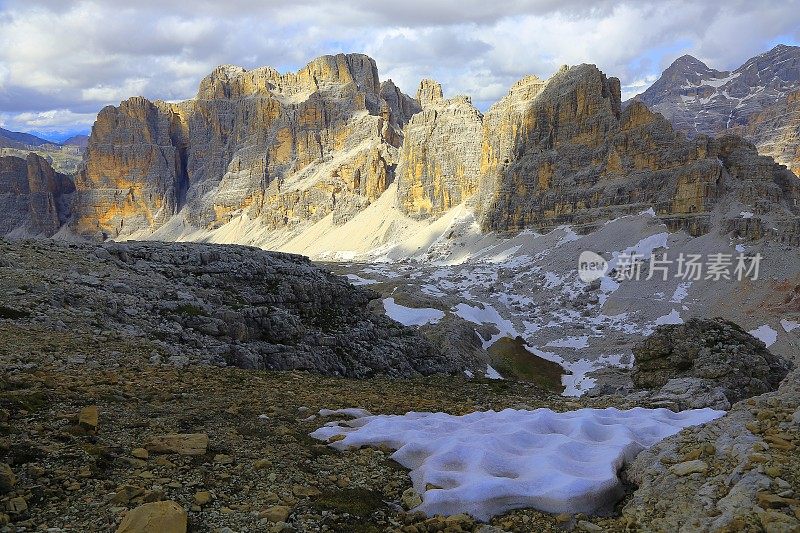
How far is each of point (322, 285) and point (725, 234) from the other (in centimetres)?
7553

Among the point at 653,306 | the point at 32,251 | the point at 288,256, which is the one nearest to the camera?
the point at 32,251

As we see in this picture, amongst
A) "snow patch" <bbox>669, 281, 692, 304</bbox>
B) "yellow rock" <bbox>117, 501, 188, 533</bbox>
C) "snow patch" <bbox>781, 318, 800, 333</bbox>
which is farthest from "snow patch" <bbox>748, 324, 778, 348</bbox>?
"yellow rock" <bbox>117, 501, 188, 533</bbox>

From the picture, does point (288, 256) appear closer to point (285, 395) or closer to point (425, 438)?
point (285, 395)

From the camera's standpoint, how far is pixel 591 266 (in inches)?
3317

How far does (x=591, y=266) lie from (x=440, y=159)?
7546 centimetres

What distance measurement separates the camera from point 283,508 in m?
6.18

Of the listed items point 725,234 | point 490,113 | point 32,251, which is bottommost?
point 725,234

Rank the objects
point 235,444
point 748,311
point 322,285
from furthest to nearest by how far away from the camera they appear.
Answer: point 748,311, point 322,285, point 235,444

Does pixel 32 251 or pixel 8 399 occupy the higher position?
pixel 32 251

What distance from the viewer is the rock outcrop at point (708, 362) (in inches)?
837

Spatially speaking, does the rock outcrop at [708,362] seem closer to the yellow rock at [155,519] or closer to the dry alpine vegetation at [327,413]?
the dry alpine vegetation at [327,413]

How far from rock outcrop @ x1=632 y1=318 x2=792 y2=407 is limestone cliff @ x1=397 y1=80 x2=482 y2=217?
11883cm

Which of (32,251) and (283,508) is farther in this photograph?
(32,251)

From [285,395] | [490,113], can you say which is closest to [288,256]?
[285,395]
